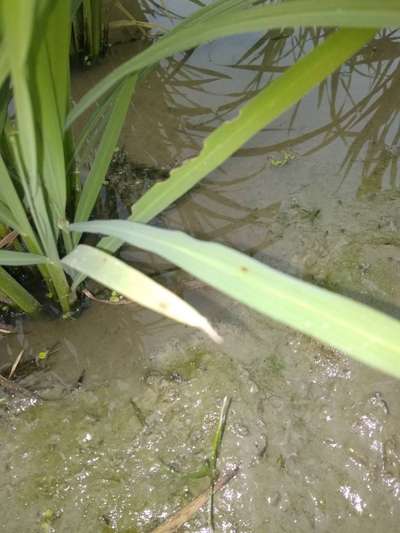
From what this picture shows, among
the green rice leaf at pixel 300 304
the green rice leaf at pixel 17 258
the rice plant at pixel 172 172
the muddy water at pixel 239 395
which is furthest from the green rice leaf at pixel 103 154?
the green rice leaf at pixel 300 304

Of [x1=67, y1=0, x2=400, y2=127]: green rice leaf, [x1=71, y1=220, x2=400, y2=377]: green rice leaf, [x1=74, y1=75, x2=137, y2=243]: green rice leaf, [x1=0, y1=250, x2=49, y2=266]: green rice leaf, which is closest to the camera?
[x1=71, y1=220, x2=400, y2=377]: green rice leaf

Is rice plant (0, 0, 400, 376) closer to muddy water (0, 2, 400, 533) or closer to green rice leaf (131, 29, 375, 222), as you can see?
green rice leaf (131, 29, 375, 222)

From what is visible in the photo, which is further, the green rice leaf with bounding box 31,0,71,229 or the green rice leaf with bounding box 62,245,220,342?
the green rice leaf with bounding box 31,0,71,229

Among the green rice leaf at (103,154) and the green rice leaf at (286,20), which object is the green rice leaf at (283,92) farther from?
the green rice leaf at (103,154)


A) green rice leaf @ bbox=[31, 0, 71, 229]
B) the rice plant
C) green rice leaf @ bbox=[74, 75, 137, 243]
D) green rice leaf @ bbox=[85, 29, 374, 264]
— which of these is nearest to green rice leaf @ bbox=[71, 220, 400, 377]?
the rice plant

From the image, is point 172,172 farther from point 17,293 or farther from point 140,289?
point 17,293

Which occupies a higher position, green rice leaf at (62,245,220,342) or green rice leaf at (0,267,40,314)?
green rice leaf at (62,245,220,342)

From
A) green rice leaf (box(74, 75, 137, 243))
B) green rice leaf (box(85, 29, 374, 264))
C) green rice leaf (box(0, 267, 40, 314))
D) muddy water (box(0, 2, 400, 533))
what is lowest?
muddy water (box(0, 2, 400, 533))

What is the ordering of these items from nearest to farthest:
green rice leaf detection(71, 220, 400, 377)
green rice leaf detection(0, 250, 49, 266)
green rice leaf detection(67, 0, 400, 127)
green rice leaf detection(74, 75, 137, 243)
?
green rice leaf detection(71, 220, 400, 377), green rice leaf detection(67, 0, 400, 127), green rice leaf detection(0, 250, 49, 266), green rice leaf detection(74, 75, 137, 243)

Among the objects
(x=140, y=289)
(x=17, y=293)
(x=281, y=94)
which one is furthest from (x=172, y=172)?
(x=17, y=293)
